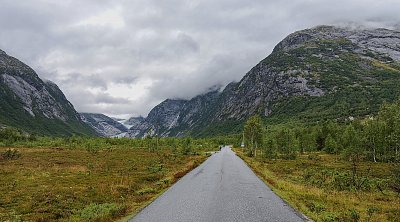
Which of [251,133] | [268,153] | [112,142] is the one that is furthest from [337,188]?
[112,142]

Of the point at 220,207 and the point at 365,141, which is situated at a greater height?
the point at 365,141

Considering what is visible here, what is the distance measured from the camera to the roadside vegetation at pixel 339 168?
74.0 ft

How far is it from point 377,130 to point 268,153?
90.2 feet

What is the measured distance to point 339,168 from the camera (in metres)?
65.3

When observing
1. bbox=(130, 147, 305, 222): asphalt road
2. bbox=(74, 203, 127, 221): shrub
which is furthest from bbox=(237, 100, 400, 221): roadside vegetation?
bbox=(74, 203, 127, 221): shrub

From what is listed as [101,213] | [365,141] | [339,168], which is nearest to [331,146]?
[365,141]

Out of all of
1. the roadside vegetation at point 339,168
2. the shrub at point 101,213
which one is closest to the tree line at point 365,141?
the roadside vegetation at point 339,168

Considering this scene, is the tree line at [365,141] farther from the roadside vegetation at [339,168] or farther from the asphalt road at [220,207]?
the asphalt road at [220,207]

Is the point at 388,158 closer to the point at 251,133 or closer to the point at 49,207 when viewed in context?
the point at 251,133

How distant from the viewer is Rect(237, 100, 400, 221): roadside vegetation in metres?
22.6

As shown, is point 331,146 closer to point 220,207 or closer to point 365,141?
Answer: point 365,141

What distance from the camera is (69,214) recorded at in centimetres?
2262

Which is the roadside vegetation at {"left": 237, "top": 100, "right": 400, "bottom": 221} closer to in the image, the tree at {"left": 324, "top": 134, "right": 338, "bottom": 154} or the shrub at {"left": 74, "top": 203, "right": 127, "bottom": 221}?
the tree at {"left": 324, "top": 134, "right": 338, "bottom": 154}

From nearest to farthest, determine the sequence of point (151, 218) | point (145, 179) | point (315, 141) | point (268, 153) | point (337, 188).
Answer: point (151, 218)
point (337, 188)
point (145, 179)
point (268, 153)
point (315, 141)
